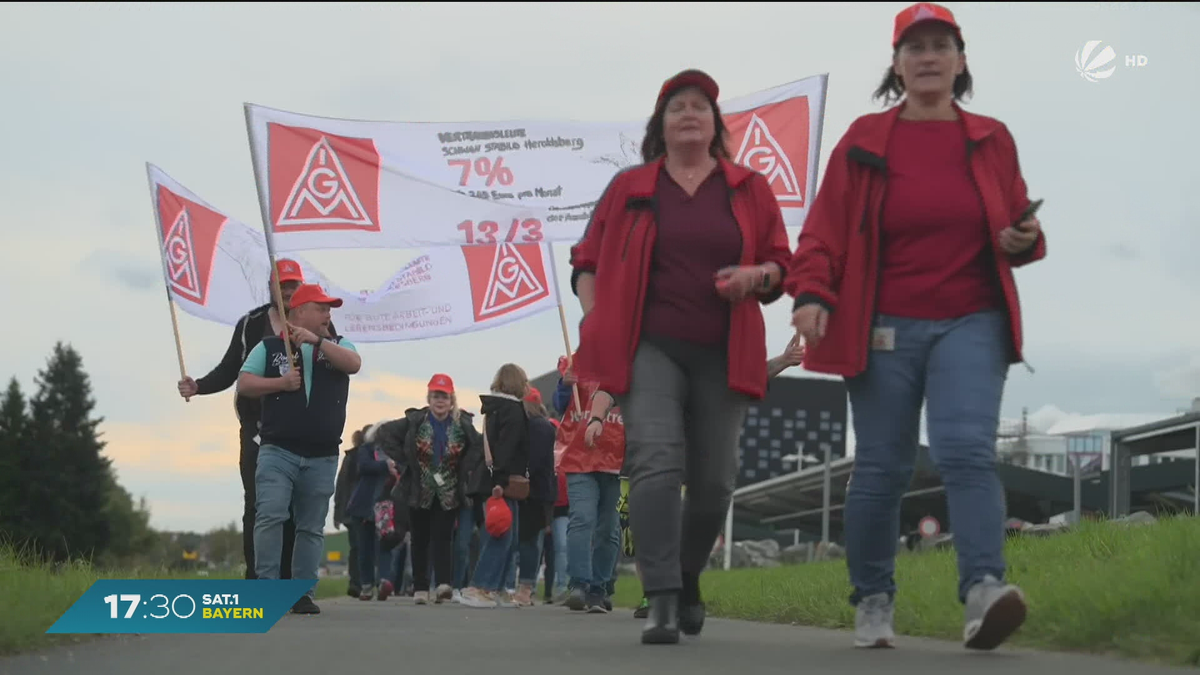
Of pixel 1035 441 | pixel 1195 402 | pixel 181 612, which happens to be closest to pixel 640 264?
pixel 181 612

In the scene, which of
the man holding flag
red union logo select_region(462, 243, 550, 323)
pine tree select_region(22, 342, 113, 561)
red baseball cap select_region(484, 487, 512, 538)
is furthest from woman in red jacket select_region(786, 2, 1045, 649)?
pine tree select_region(22, 342, 113, 561)

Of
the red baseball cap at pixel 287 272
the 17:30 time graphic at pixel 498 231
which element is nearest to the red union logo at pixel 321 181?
the 17:30 time graphic at pixel 498 231

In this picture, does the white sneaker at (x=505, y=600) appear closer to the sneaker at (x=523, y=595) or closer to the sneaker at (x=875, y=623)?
the sneaker at (x=523, y=595)

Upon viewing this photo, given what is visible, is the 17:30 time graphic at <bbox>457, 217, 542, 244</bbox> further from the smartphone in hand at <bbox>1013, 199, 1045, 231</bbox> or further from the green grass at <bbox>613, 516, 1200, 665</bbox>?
the smartphone in hand at <bbox>1013, 199, 1045, 231</bbox>

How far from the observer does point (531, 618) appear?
32.1 feet

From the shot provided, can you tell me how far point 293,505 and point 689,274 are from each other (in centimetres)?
424

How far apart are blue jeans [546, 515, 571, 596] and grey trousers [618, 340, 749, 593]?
8.62 m

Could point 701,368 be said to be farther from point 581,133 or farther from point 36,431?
point 36,431

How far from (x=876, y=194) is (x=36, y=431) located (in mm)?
110908

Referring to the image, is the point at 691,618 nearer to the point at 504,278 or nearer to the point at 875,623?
the point at 875,623

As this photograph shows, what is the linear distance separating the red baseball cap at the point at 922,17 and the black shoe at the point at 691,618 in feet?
7.34

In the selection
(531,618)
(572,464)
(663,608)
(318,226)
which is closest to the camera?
(663,608)

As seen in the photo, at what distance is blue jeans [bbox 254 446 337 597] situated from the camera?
961 centimetres

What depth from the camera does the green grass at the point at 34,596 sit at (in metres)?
6.21
